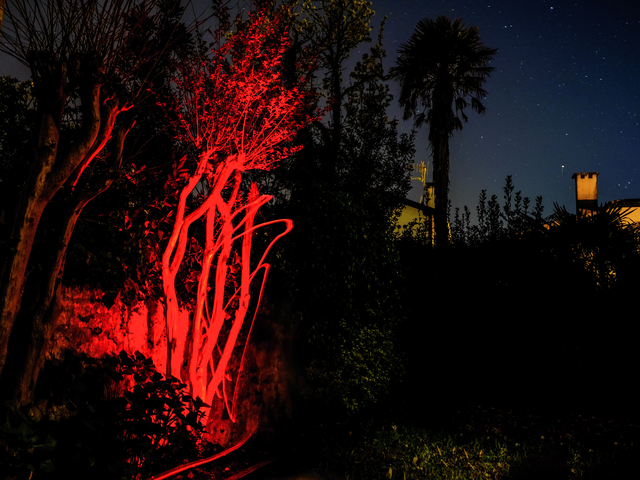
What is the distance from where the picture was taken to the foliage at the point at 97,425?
11.3 feet

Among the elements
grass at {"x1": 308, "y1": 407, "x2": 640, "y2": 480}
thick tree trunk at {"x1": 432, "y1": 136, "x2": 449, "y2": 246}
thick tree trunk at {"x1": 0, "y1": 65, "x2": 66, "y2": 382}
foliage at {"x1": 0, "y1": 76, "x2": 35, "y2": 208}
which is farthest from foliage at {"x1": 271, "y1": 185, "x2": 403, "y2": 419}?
thick tree trunk at {"x1": 432, "y1": 136, "x2": 449, "y2": 246}

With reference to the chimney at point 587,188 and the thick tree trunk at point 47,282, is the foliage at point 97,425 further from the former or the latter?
the chimney at point 587,188

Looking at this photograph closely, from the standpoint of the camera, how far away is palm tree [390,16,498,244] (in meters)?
16.4

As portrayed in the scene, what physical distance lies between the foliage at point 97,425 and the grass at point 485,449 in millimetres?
2263

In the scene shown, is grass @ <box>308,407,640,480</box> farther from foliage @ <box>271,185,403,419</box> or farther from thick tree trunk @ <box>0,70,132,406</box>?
thick tree trunk @ <box>0,70,132,406</box>

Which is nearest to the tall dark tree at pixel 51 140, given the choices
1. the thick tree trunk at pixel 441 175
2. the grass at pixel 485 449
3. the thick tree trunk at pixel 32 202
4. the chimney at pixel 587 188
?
the thick tree trunk at pixel 32 202

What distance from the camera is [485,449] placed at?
6.49 m

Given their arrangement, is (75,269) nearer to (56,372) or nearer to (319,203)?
(56,372)

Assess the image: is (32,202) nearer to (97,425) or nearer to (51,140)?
(51,140)

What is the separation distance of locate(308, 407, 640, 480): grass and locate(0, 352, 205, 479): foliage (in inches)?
89.1

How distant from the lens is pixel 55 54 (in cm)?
392

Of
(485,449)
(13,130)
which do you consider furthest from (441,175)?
(13,130)

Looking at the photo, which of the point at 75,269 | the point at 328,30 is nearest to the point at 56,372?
the point at 75,269

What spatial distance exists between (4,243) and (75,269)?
1.40 m
